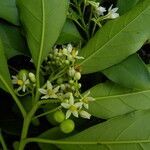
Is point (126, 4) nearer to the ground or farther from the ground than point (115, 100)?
farther from the ground

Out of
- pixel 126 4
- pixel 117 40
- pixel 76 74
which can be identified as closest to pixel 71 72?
pixel 76 74

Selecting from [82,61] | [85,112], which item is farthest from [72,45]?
[85,112]

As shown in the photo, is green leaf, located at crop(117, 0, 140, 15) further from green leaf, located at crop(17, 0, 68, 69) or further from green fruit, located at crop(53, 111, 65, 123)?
green fruit, located at crop(53, 111, 65, 123)

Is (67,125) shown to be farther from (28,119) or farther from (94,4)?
(94,4)

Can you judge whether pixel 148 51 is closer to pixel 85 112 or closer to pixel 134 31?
pixel 134 31

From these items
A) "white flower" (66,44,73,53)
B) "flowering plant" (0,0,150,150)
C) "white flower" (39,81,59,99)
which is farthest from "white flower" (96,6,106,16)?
"white flower" (39,81,59,99)

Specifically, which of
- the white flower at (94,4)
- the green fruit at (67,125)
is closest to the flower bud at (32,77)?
the green fruit at (67,125)
